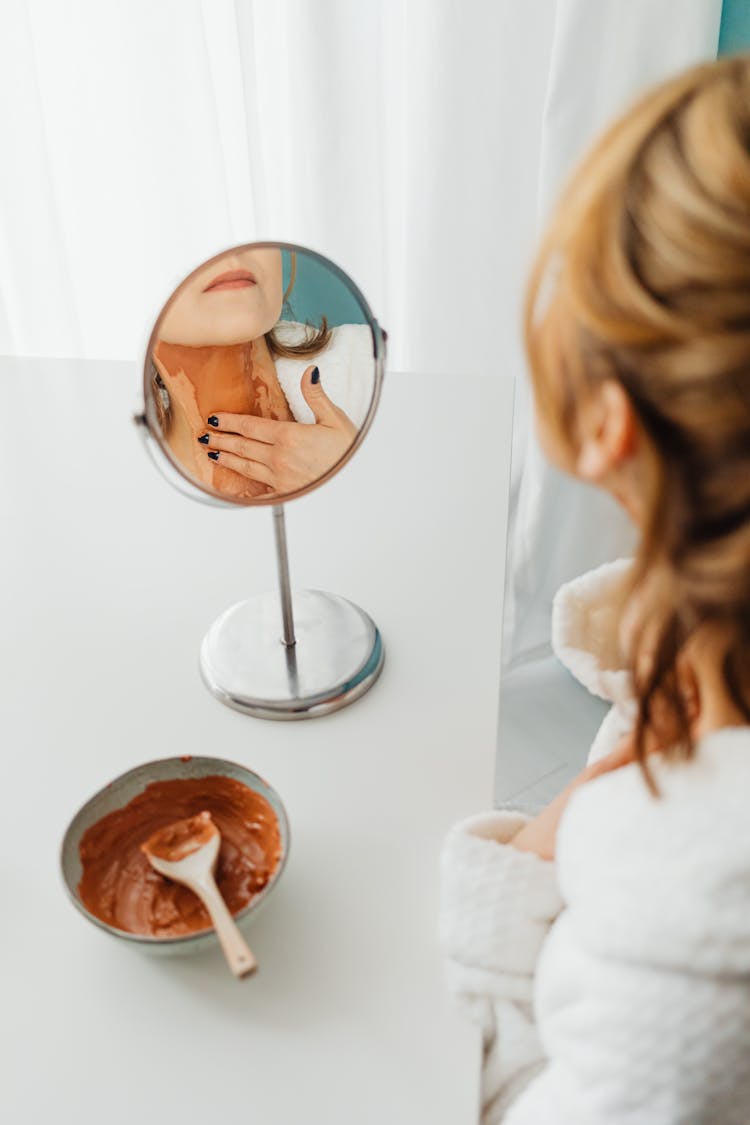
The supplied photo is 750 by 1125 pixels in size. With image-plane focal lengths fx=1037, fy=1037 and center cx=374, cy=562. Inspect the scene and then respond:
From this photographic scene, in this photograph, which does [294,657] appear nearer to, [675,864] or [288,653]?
[288,653]

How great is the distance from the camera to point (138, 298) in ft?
5.98

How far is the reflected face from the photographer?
2.66 ft

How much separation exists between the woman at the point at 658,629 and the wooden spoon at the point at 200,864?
5.6 inches

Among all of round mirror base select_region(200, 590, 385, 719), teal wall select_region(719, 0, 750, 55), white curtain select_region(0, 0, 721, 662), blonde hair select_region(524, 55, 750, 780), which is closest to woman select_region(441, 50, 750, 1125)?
blonde hair select_region(524, 55, 750, 780)

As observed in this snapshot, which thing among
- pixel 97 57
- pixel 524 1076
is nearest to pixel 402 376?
pixel 97 57

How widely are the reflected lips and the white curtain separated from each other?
2.48 feet

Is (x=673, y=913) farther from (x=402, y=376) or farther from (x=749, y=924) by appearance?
(x=402, y=376)

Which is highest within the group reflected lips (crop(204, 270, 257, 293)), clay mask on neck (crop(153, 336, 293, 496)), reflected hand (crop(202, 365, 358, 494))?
reflected lips (crop(204, 270, 257, 293))

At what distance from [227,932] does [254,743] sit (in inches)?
8.5

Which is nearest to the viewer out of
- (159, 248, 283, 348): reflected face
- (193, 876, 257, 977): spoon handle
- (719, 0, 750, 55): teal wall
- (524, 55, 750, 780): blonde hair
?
(524, 55, 750, 780): blonde hair

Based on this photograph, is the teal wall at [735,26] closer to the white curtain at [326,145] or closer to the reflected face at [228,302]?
the white curtain at [326,145]

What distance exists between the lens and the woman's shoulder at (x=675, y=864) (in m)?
0.58

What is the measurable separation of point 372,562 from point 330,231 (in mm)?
830

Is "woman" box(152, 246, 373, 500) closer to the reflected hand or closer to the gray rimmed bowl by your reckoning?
the reflected hand
